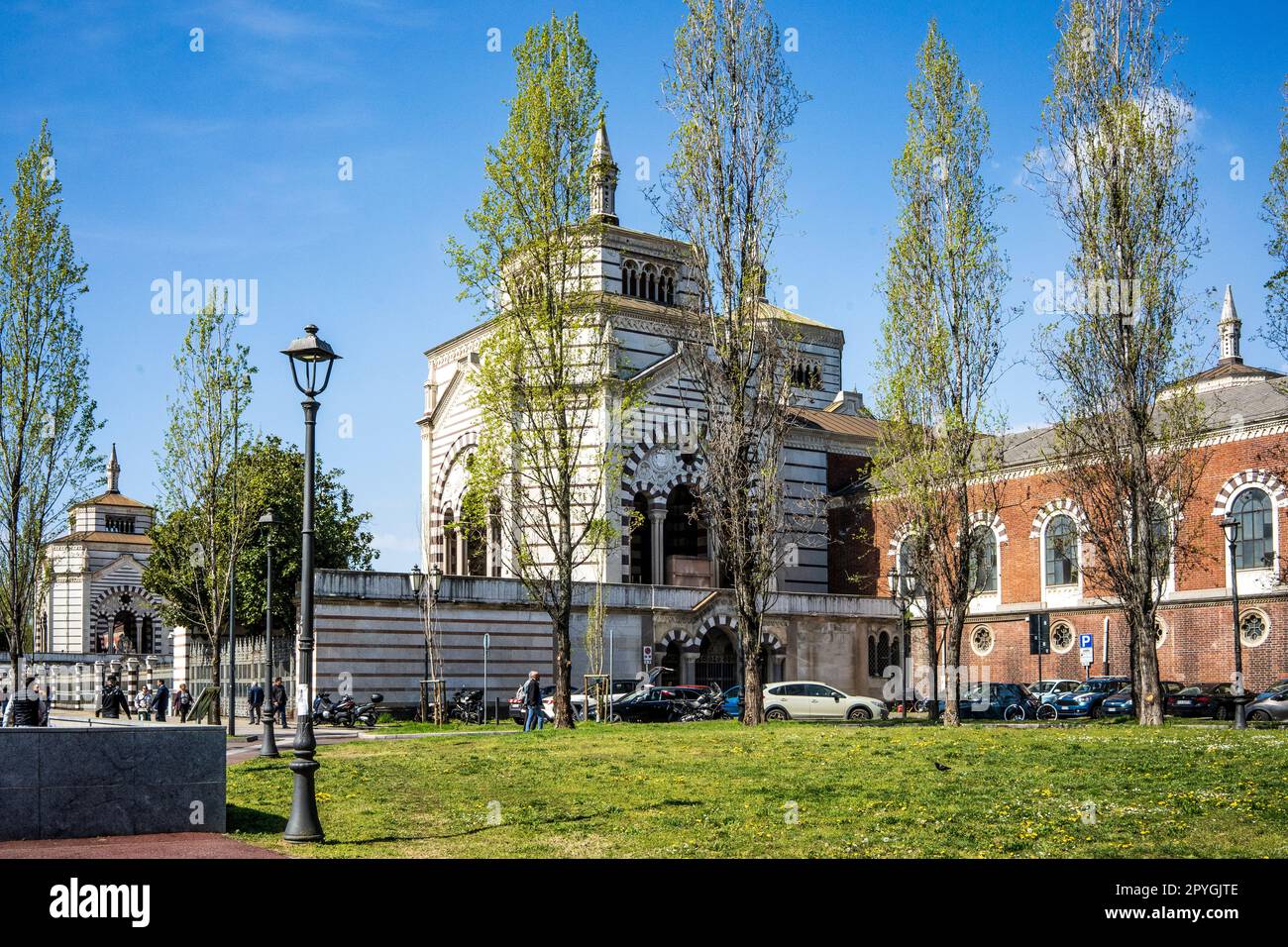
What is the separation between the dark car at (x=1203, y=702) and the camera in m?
34.7

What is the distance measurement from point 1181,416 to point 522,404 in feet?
51.3

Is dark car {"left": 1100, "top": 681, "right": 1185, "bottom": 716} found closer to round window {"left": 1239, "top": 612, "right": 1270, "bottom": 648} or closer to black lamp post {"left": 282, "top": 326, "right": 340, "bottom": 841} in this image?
round window {"left": 1239, "top": 612, "right": 1270, "bottom": 648}

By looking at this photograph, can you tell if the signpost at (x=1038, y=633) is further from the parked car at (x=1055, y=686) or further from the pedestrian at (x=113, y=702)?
the pedestrian at (x=113, y=702)

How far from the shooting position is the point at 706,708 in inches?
1410

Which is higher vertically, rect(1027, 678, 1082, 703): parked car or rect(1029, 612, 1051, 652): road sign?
rect(1029, 612, 1051, 652): road sign

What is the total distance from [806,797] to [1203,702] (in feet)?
82.9

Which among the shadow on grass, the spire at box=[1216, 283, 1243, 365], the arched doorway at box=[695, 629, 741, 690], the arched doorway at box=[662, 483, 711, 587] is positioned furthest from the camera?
the spire at box=[1216, 283, 1243, 365]

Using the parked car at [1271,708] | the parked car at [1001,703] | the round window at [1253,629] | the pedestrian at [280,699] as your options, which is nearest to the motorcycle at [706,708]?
the parked car at [1001,703]

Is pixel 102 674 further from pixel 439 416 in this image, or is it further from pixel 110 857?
pixel 110 857

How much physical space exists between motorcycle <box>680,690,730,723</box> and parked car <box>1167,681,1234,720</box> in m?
12.8

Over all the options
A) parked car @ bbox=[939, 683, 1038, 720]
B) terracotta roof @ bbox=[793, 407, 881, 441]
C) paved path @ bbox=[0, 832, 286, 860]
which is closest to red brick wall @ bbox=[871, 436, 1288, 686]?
parked car @ bbox=[939, 683, 1038, 720]

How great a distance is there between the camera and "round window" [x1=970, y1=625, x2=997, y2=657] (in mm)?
47700

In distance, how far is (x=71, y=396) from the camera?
31531 millimetres
